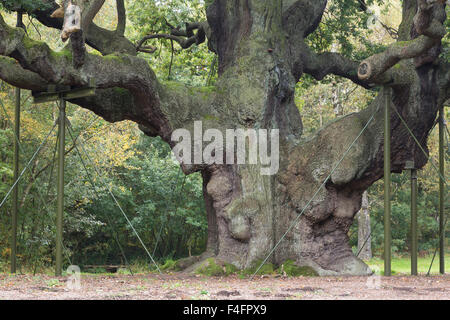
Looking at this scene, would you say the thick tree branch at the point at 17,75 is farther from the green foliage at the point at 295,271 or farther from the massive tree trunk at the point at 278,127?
the green foliage at the point at 295,271

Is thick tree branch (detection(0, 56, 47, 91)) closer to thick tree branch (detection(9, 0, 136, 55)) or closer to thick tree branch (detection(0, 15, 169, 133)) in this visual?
thick tree branch (detection(0, 15, 169, 133))

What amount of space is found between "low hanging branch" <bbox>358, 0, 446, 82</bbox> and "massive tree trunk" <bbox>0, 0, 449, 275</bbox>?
635mm

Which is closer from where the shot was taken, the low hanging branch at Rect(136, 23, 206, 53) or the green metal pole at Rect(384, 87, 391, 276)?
the green metal pole at Rect(384, 87, 391, 276)

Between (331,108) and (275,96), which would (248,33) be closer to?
(275,96)

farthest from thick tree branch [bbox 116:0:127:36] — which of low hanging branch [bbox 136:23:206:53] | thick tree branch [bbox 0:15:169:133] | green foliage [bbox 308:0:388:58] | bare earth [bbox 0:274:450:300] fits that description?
bare earth [bbox 0:274:450:300]

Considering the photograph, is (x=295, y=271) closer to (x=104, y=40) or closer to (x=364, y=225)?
(x=104, y=40)

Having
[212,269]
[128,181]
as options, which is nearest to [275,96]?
[212,269]

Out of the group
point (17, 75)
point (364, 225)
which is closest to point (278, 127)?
point (17, 75)

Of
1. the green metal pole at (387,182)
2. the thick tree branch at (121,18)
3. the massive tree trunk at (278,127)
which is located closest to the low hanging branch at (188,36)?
the thick tree branch at (121,18)

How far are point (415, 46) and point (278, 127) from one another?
3433 mm

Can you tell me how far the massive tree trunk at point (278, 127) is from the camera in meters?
11.5

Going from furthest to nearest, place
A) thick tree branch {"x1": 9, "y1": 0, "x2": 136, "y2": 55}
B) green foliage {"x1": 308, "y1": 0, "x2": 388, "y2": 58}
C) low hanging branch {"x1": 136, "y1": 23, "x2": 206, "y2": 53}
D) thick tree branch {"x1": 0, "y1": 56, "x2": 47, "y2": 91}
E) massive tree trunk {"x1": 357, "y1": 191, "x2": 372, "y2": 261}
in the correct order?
massive tree trunk {"x1": 357, "y1": 191, "x2": 372, "y2": 261} < green foliage {"x1": 308, "y1": 0, "x2": 388, "y2": 58} < low hanging branch {"x1": 136, "y1": 23, "x2": 206, "y2": 53} < thick tree branch {"x1": 9, "y1": 0, "x2": 136, "y2": 55} < thick tree branch {"x1": 0, "y1": 56, "x2": 47, "y2": 91}

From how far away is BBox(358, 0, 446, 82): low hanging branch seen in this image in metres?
9.23

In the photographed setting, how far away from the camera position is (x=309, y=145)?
1216 cm
